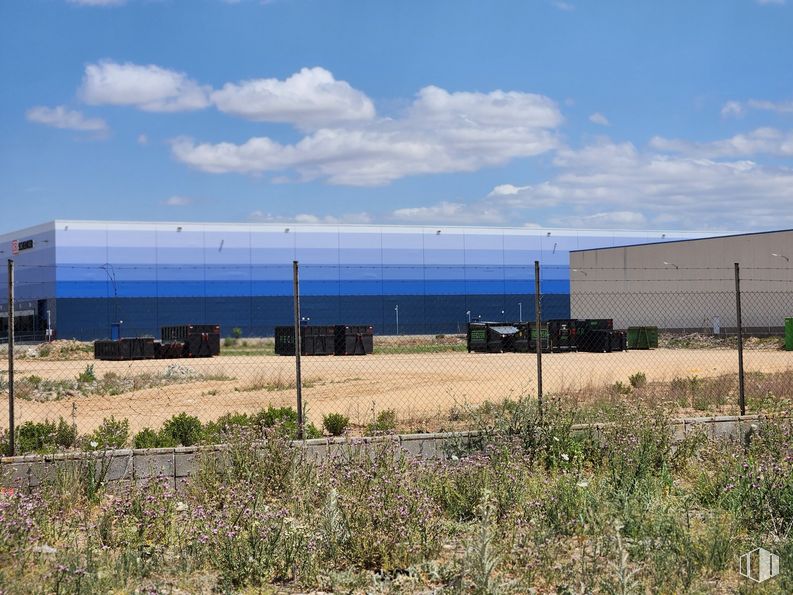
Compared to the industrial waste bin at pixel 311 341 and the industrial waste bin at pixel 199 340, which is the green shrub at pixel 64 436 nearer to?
the industrial waste bin at pixel 311 341

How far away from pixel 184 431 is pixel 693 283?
50.0m

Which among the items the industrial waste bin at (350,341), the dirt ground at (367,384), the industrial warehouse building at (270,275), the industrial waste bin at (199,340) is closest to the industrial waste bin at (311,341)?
the industrial waste bin at (350,341)

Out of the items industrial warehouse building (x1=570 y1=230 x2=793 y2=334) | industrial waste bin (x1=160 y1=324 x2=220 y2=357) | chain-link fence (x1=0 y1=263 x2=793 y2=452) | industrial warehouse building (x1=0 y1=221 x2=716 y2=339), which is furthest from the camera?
industrial warehouse building (x1=0 y1=221 x2=716 y2=339)

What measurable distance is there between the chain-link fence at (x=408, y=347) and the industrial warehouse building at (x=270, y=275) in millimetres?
150

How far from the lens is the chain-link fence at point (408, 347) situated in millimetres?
19344

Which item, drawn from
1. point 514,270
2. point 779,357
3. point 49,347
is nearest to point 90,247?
point 49,347

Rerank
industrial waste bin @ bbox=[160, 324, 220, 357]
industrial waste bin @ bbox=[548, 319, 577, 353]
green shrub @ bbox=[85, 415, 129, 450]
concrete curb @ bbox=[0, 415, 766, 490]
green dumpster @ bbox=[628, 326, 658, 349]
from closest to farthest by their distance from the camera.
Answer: concrete curb @ bbox=[0, 415, 766, 490], green shrub @ bbox=[85, 415, 129, 450], industrial waste bin @ bbox=[548, 319, 577, 353], industrial waste bin @ bbox=[160, 324, 220, 357], green dumpster @ bbox=[628, 326, 658, 349]

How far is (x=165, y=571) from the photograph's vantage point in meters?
6.52

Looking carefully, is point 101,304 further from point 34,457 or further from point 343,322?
point 34,457

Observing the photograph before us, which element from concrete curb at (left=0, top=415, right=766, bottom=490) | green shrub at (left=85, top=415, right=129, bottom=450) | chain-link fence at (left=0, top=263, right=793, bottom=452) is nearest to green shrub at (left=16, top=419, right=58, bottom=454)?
green shrub at (left=85, top=415, right=129, bottom=450)

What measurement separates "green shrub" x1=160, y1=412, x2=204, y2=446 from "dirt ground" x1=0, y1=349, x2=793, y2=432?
53.7 inches

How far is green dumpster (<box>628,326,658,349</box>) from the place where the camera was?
5106 centimetres

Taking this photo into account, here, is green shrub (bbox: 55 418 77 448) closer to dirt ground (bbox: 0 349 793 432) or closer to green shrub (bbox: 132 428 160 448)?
dirt ground (bbox: 0 349 793 432)

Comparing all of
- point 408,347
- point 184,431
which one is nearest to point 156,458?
point 184,431
